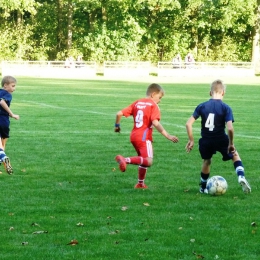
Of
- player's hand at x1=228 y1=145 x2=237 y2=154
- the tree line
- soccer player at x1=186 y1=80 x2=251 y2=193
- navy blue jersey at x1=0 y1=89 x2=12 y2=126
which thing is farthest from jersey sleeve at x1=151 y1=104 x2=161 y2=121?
the tree line

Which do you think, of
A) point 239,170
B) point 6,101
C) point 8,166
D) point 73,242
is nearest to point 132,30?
point 6,101

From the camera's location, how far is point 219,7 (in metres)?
67.3

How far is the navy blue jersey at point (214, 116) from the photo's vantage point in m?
9.41

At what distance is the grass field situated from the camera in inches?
264

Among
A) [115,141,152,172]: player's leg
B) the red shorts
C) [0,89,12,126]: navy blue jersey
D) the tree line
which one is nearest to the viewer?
[115,141,152,172]: player's leg

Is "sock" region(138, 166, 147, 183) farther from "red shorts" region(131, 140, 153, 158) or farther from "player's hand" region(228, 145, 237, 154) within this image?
"player's hand" region(228, 145, 237, 154)

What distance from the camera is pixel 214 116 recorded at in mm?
9422

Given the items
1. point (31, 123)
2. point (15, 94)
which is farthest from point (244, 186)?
point (15, 94)

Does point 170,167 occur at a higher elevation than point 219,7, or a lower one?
lower

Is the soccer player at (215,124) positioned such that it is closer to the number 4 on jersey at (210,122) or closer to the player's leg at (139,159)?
the number 4 on jersey at (210,122)

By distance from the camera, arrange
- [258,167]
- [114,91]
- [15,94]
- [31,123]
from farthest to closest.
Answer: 1. [114,91]
2. [15,94]
3. [31,123]
4. [258,167]

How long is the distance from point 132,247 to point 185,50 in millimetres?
63925

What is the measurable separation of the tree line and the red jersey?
174 feet

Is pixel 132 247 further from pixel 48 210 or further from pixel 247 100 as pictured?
pixel 247 100
